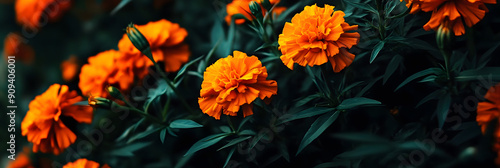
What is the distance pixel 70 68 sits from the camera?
162 centimetres

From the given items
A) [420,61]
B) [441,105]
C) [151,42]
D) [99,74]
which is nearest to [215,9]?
[151,42]

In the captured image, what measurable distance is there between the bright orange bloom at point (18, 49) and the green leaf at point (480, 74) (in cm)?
171

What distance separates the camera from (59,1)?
1.62 meters

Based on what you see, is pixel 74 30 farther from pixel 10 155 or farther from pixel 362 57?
pixel 362 57

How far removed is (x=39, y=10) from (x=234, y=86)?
1.02m

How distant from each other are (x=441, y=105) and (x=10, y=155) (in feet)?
4.33

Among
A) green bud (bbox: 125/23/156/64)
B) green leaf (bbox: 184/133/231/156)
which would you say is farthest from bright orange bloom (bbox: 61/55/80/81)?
green leaf (bbox: 184/133/231/156)

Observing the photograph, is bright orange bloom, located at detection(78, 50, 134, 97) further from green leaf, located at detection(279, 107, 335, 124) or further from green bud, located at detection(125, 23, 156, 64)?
green leaf, located at detection(279, 107, 335, 124)

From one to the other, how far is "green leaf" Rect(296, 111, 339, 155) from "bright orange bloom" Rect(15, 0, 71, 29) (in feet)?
3.74

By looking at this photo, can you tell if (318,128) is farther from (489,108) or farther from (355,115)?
(489,108)

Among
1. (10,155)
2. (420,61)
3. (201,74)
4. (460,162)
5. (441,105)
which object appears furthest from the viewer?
(10,155)

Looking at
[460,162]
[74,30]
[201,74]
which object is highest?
[74,30]

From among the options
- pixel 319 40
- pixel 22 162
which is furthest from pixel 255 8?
pixel 22 162

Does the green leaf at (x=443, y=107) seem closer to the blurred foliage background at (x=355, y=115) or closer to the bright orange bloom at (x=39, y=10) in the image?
the blurred foliage background at (x=355, y=115)
